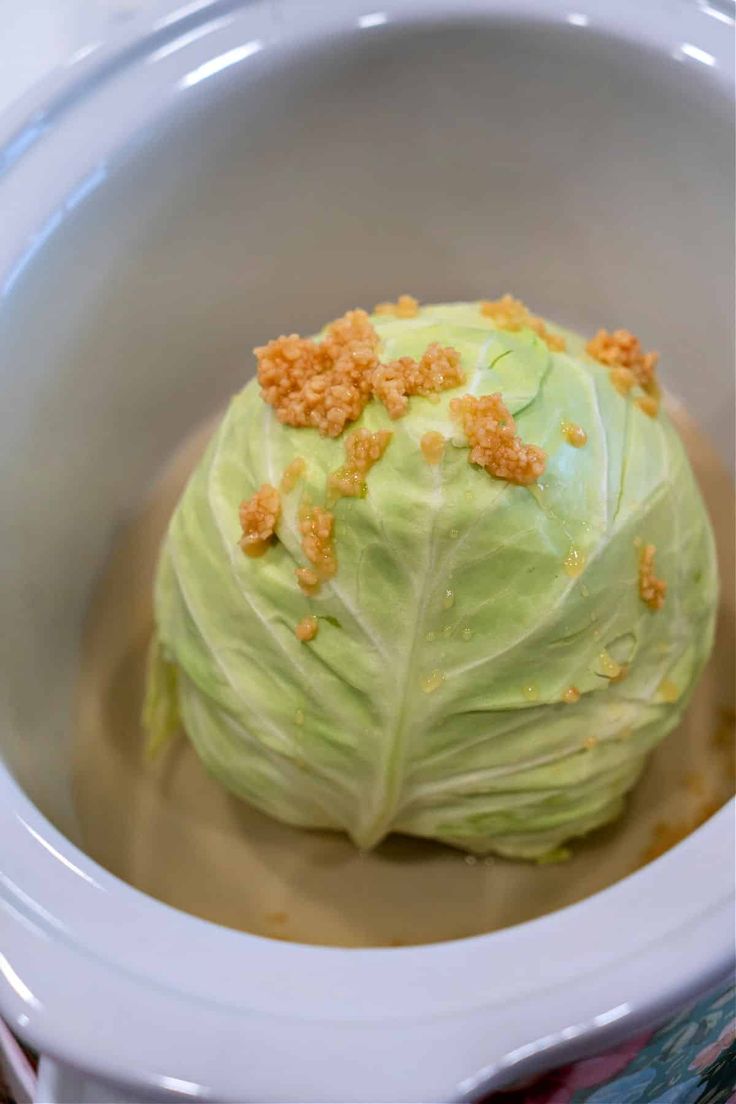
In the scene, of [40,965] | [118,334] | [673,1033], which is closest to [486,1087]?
[673,1033]

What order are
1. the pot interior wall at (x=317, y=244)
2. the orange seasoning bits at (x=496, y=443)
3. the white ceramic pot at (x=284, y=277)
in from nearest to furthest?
1. the white ceramic pot at (x=284, y=277)
2. the orange seasoning bits at (x=496, y=443)
3. the pot interior wall at (x=317, y=244)

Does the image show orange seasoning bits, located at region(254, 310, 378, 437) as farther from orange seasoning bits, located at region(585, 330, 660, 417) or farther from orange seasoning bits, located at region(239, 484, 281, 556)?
orange seasoning bits, located at region(585, 330, 660, 417)

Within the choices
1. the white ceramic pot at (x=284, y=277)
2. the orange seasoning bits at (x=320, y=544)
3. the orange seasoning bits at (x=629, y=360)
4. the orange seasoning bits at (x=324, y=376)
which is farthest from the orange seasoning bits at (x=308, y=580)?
the orange seasoning bits at (x=629, y=360)

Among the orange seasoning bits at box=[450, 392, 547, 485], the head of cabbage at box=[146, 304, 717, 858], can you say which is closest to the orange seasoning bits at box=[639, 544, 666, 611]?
the head of cabbage at box=[146, 304, 717, 858]

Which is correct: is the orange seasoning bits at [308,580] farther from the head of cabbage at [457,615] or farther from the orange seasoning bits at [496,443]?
the orange seasoning bits at [496,443]

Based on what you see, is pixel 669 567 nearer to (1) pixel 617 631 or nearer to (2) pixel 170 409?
(1) pixel 617 631

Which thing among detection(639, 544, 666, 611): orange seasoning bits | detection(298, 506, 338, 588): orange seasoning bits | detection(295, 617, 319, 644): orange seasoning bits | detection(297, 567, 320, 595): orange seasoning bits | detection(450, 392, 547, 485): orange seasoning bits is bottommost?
detection(639, 544, 666, 611): orange seasoning bits
